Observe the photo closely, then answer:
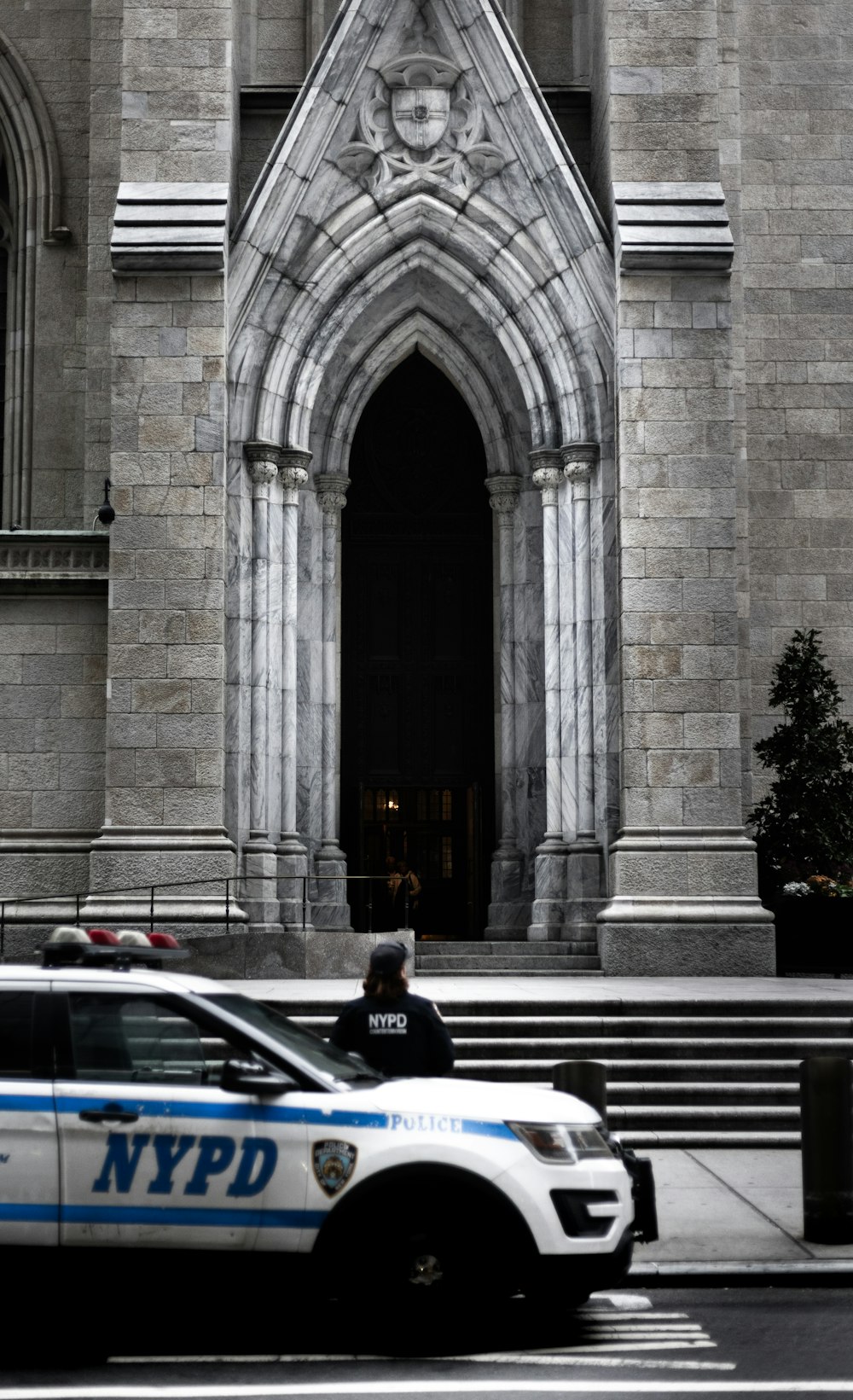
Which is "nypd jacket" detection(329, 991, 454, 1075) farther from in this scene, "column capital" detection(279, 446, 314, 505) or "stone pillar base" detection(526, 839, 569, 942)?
"column capital" detection(279, 446, 314, 505)

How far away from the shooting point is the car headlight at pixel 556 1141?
7152 millimetres

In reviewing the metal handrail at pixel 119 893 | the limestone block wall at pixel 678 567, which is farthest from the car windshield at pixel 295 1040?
the limestone block wall at pixel 678 567

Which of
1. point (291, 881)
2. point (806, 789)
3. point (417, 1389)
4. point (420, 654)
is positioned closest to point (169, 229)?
point (420, 654)

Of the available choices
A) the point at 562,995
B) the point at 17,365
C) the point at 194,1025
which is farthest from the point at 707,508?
the point at 194,1025

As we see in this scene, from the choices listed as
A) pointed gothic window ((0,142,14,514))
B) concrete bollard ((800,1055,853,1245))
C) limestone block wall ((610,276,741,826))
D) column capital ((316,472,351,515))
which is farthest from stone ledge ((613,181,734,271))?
concrete bollard ((800,1055,853,1245))

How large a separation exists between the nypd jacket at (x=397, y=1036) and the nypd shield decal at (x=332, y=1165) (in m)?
1.27

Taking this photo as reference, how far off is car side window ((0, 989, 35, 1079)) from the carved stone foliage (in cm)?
1504

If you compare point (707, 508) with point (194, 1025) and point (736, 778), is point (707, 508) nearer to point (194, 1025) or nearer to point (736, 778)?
point (736, 778)

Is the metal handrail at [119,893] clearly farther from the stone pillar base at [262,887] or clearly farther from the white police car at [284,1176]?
the white police car at [284,1176]

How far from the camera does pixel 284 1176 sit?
6.97 meters

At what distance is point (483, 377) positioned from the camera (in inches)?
853

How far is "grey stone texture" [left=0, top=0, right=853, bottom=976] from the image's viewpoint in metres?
18.5

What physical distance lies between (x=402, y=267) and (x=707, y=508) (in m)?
5.01

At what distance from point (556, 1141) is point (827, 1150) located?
99.0 inches
